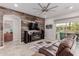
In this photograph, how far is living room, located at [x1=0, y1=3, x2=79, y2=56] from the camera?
2.15 meters

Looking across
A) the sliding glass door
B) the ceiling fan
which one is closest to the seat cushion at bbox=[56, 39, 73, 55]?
the sliding glass door

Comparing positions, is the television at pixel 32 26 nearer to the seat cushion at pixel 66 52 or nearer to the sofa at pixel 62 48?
the sofa at pixel 62 48

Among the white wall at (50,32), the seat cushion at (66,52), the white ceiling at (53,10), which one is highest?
the white ceiling at (53,10)

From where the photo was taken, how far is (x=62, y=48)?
2090mm

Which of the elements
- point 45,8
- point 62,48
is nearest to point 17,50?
point 62,48

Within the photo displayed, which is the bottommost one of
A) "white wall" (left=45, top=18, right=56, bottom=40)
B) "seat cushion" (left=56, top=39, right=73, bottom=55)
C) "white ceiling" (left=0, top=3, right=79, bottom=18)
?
"seat cushion" (left=56, top=39, right=73, bottom=55)

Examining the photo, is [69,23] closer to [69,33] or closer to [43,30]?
[69,33]

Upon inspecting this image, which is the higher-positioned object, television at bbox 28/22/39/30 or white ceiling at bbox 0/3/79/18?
white ceiling at bbox 0/3/79/18

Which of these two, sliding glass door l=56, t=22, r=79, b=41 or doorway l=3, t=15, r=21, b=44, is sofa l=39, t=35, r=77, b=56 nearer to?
sliding glass door l=56, t=22, r=79, b=41

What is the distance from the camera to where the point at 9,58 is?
2.19 m

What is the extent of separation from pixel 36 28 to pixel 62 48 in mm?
755

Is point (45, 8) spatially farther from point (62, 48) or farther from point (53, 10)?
point (62, 48)

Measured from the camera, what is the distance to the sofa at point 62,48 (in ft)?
6.70

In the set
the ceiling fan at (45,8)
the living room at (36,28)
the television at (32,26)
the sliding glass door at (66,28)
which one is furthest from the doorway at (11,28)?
the sliding glass door at (66,28)
